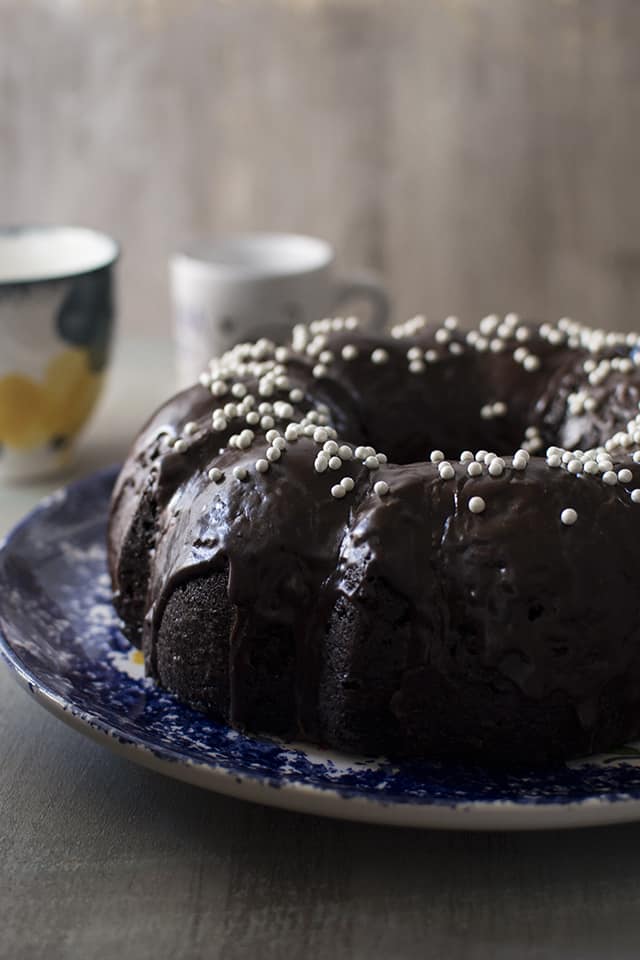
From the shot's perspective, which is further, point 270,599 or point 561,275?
point 561,275

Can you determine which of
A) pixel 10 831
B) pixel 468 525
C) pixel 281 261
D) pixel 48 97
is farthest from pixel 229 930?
pixel 48 97

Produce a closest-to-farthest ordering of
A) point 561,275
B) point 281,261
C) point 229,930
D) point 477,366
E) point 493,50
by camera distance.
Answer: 1. point 229,930
2. point 477,366
3. point 281,261
4. point 493,50
5. point 561,275

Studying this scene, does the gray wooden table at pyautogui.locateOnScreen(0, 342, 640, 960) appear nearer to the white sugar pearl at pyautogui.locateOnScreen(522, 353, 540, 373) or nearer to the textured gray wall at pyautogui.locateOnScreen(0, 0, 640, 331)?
the white sugar pearl at pyautogui.locateOnScreen(522, 353, 540, 373)

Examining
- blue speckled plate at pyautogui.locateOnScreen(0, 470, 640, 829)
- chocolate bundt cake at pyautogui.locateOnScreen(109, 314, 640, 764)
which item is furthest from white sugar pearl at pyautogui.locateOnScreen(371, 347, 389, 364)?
blue speckled plate at pyautogui.locateOnScreen(0, 470, 640, 829)

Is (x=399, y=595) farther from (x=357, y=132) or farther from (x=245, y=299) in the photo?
(x=357, y=132)

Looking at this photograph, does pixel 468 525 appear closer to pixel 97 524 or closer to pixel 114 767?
pixel 114 767

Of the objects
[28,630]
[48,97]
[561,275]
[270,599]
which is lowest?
[561,275]

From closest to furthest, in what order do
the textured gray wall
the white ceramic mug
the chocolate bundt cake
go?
the chocolate bundt cake
the white ceramic mug
the textured gray wall
